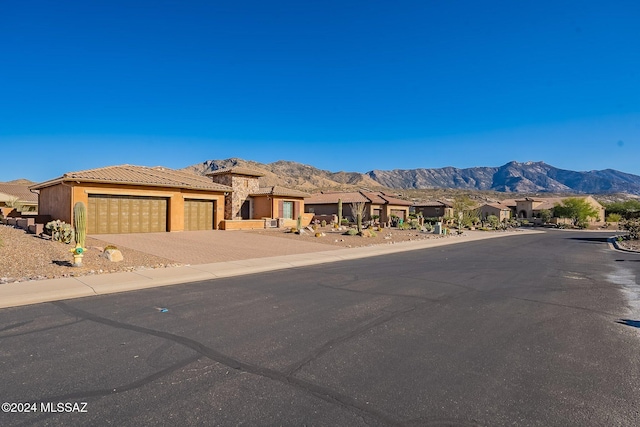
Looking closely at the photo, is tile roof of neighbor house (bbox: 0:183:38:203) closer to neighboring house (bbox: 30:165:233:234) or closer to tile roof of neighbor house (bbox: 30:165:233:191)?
neighboring house (bbox: 30:165:233:234)

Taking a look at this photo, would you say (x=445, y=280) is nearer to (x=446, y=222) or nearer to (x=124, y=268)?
(x=124, y=268)

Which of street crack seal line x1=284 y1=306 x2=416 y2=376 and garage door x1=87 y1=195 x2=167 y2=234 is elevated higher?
garage door x1=87 y1=195 x2=167 y2=234

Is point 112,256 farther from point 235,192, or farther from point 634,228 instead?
point 634,228

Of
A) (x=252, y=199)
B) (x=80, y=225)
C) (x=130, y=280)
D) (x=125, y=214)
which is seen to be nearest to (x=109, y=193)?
(x=125, y=214)

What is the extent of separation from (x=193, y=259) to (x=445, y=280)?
981 cm

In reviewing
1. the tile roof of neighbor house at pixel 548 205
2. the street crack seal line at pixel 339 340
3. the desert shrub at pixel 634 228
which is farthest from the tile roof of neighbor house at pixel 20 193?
the tile roof of neighbor house at pixel 548 205

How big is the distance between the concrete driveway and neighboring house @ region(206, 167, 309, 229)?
8944 millimetres

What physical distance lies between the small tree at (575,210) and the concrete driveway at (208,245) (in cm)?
6491

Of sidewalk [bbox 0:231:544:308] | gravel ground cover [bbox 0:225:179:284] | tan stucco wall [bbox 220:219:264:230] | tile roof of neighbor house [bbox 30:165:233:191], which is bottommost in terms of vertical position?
sidewalk [bbox 0:231:544:308]

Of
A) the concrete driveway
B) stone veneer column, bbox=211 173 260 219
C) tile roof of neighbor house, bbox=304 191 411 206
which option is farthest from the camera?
tile roof of neighbor house, bbox=304 191 411 206

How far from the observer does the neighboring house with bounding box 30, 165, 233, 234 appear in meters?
22.6

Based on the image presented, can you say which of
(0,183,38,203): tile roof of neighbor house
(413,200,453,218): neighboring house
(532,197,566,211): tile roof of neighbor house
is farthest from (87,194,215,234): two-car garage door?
(532,197,566,211): tile roof of neighbor house

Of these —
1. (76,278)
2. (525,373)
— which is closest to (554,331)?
(525,373)

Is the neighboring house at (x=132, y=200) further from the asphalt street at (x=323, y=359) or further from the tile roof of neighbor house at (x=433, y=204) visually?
the tile roof of neighbor house at (x=433, y=204)
